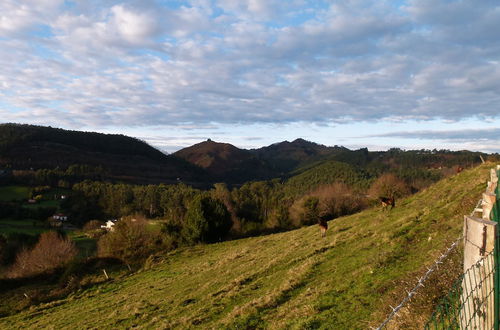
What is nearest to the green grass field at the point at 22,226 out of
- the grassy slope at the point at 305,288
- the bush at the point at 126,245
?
the bush at the point at 126,245

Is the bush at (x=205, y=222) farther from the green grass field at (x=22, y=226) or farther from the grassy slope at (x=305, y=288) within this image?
the green grass field at (x=22, y=226)

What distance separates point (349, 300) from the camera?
9.30 meters

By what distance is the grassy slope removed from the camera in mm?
9172

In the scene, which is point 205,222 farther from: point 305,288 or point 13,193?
point 13,193

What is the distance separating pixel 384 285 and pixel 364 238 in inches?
274

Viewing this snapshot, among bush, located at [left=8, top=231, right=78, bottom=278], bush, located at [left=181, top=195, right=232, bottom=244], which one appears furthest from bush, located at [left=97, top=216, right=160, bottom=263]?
bush, located at [left=8, top=231, right=78, bottom=278]

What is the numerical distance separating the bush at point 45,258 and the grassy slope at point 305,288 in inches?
685

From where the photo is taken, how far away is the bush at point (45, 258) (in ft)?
128

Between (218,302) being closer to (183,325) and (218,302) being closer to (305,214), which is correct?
(183,325)

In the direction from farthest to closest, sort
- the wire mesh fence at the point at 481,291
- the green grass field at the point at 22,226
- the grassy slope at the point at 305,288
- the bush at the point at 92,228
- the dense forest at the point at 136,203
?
the bush at the point at 92,228 → the green grass field at the point at 22,226 → the dense forest at the point at 136,203 → the grassy slope at the point at 305,288 → the wire mesh fence at the point at 481,291

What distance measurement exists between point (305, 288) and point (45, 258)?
4111 centimetres

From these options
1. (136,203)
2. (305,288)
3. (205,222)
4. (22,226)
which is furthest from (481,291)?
(136,203)

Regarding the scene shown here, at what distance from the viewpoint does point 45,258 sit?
41500 millimetres

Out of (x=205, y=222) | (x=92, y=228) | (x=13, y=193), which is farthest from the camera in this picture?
(x=13, y=193)
